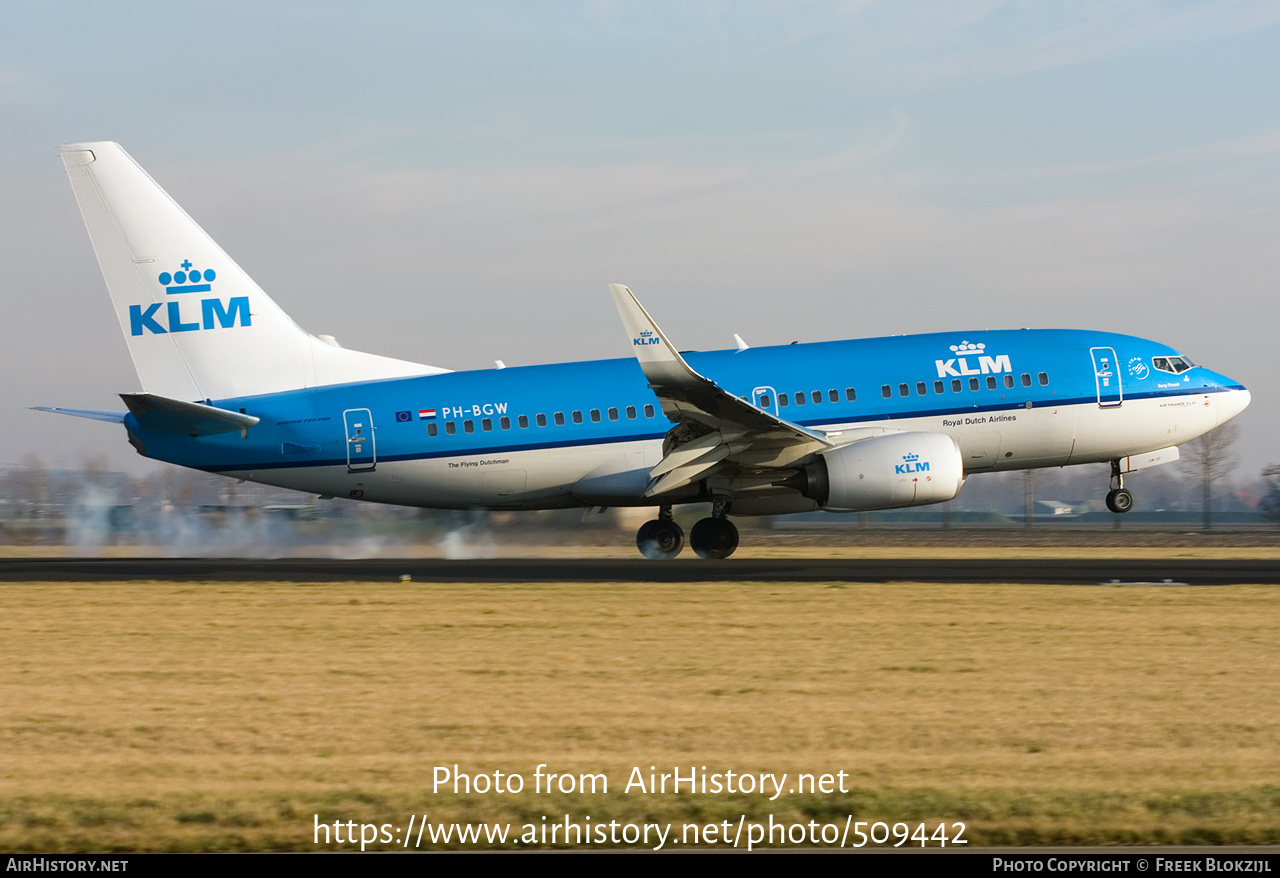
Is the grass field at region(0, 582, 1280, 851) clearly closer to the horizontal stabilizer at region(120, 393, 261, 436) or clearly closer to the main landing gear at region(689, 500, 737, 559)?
the horizontal stabilizer at region(120, 393, 261, 436)

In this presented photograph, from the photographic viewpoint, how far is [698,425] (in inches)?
1142

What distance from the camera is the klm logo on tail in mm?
29953

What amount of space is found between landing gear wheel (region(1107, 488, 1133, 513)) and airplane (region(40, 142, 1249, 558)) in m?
0.36

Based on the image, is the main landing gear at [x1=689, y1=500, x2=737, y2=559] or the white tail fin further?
the main landing gear at [x1=689, y1=500, x2=737, y2=559]

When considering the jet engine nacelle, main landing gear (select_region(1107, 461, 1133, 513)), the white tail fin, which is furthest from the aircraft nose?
the white tail fin

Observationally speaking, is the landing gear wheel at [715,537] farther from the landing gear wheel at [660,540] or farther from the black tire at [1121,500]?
the black tire at [1121,500]

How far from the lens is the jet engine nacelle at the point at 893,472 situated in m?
28.2

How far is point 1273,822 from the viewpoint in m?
8.57

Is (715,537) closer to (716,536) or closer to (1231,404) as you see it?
(716,536)

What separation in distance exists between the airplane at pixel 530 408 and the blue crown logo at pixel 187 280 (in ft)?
0.10

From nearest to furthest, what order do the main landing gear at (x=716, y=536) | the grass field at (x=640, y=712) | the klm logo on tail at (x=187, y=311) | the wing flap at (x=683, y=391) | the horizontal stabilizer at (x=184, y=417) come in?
1. the grass field at (x=640, y=712)
2. the wing flap at (x=683, y=391)
3. the horizontal stabilizer at (x=184, y=417)
4. the klm logo on tail at (x=187, y=311)
5. the main landing gear at (x=716, y=536)

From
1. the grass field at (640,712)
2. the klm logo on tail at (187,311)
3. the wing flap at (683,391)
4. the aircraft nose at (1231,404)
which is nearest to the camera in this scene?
the grass field at (640,712)

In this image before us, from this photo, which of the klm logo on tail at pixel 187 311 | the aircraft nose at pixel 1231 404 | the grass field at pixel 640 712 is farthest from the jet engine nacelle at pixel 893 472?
the klm logo on tail at pixel 187 311
